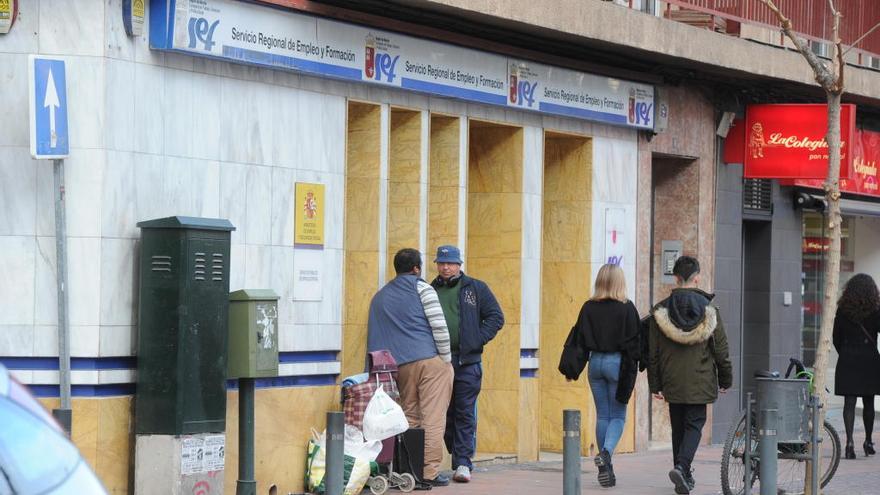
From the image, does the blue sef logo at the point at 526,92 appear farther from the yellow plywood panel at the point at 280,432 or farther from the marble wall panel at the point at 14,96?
the marble wall panel at the point at 14,96

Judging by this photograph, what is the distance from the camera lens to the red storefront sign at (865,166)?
21.0 metres

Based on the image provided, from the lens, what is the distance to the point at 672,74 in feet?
57.0

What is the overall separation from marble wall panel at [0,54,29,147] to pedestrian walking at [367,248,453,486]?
3.25 m

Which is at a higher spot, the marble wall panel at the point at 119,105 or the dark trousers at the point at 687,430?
the marble wall panel at the point at 119,105

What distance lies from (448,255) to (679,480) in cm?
243

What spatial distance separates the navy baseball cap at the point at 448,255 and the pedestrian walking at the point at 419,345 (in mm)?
461

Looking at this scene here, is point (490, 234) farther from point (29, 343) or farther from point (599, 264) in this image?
point (29, 343)

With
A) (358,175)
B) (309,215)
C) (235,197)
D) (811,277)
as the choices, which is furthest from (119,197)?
(811,277)

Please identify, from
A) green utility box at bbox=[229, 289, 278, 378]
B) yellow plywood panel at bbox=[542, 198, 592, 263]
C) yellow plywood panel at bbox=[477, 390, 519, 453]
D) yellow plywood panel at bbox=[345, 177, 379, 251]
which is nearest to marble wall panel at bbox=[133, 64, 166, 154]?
green utility box at bbox=[229, 289, 278, 378]

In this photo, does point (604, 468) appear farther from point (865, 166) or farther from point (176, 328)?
point (865, 166)

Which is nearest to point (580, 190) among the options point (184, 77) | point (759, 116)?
point (759, 116)

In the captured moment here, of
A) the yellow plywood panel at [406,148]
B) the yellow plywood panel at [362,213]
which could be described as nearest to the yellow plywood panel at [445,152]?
the yellow plywood panel at [406,148]

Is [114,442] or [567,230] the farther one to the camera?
[567,230]

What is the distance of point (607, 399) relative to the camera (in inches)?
516
